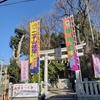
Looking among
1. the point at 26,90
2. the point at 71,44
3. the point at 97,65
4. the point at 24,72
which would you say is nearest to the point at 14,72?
the point at 24,72

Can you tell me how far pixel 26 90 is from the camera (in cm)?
998

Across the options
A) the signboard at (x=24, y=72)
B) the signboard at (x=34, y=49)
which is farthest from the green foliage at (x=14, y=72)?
the signboard at (x=34, y=49)

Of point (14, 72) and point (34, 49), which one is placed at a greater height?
point (34, 49)

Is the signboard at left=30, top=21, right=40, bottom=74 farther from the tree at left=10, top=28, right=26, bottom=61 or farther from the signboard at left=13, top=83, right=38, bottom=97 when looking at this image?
the tree at left=10, top=28, right=26, bottom=61

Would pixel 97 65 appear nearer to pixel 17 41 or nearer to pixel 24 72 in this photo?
pixel 24 72

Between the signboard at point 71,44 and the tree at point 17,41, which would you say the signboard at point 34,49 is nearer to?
the signboard at point 71,44

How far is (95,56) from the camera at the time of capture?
353 inches

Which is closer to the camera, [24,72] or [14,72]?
[24,72]

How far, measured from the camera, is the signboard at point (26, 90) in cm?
986

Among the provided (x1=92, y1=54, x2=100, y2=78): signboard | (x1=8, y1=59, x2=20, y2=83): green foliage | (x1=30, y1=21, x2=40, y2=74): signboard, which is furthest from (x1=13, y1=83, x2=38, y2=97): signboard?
(x1=8, y1=59, x2=20, y2=83): green foliage

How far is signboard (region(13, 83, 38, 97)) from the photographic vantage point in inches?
388

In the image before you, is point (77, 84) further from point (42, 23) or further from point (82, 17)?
point (42, 23)

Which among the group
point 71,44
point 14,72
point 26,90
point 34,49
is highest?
point 34,49

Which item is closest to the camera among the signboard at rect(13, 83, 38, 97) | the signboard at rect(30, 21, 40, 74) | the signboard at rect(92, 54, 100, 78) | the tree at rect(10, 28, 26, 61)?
the signboard at rect(92, 54, 100, 78)
